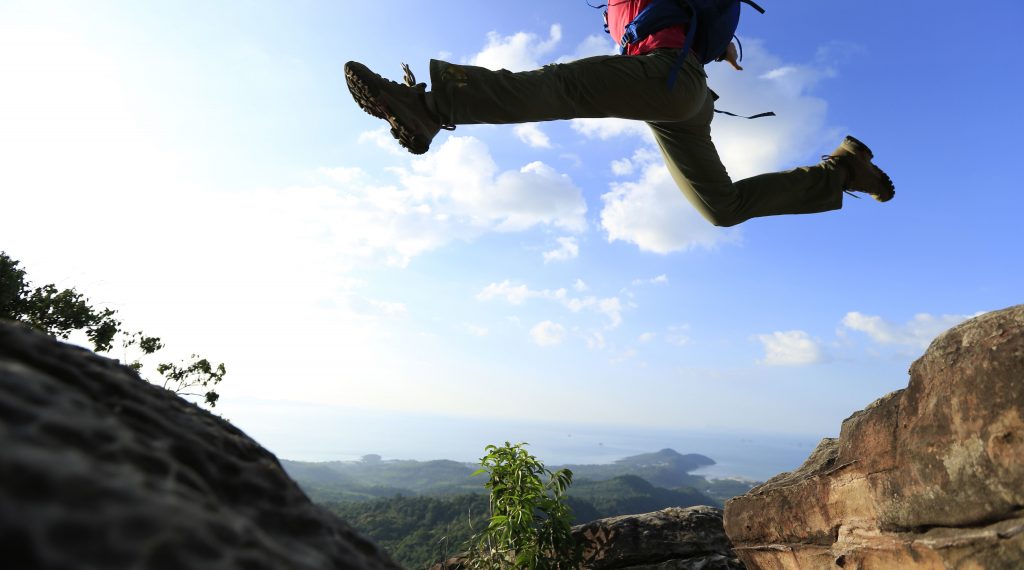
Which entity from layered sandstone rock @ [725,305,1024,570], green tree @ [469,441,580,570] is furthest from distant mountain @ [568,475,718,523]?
layered sandstone rock @ [725,305,1024,570]

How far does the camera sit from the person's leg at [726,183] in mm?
4008

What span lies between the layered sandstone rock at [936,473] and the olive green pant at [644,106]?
1.60 m

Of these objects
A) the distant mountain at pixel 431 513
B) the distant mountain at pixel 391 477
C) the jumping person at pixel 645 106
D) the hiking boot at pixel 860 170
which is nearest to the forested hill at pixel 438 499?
the distant mountain at pixel 431 513

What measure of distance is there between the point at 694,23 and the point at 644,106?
69 centimetres

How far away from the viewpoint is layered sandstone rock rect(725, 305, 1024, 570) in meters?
2.54

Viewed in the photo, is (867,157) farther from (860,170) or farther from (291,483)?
(291,483)

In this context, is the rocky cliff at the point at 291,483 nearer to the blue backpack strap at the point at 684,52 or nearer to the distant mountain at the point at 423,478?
the blue backpack strap at the point at 684,52

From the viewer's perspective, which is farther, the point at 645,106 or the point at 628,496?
the point at 628,496

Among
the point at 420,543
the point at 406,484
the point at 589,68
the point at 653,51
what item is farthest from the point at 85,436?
the point at 406,484

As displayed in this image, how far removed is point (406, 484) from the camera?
14638 cm

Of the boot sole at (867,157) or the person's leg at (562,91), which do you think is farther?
the boot sole at (867,157)

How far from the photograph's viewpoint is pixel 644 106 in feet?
10.7

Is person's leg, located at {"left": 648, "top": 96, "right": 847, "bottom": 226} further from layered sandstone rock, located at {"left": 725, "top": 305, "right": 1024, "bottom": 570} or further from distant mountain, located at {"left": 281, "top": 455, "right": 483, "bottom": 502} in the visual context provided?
distant mountain, located at {"left": 281, "top": 455, "right": 483, "bottom": 502}

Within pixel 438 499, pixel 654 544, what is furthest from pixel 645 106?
pixel 438 499
